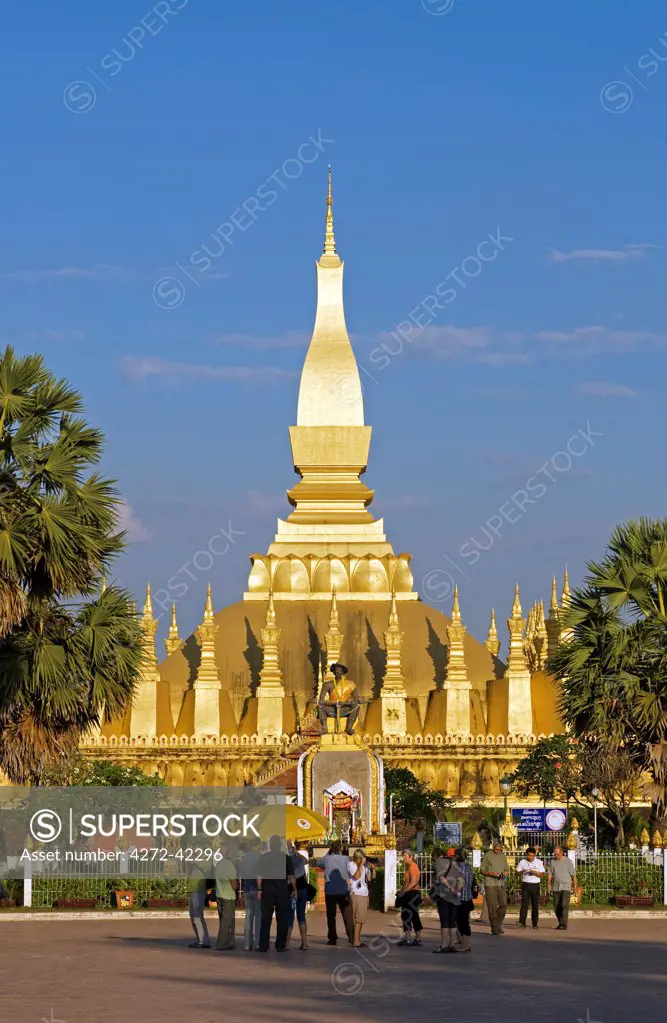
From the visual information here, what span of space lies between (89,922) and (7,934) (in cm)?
331

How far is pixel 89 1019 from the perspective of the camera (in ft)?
55.7

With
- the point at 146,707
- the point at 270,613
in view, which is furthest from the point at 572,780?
the point at 146,707

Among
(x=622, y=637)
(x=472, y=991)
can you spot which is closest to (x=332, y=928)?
(x=472, y=991)

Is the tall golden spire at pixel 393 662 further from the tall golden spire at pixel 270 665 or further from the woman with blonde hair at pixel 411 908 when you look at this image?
the woman with blonde hair at pixel 411 908

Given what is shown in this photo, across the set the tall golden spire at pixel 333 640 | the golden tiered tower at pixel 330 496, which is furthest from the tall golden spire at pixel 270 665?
the golden tiered tower at pixel 330 496

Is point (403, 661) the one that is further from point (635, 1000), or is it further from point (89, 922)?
Answer: point (635, 1000)

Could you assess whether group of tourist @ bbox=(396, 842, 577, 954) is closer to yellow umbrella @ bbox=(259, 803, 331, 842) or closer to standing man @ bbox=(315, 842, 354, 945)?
standing man @ bbox=(315, 842, 354, 945)

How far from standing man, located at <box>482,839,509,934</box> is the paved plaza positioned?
0.25m

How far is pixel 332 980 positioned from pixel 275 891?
3664 millimetres

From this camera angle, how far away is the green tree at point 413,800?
50938 millimetres

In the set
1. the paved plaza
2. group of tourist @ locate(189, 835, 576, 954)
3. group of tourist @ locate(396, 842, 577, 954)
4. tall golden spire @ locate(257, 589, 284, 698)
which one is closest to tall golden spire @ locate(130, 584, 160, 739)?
tall golden spire @ locate(257, 589, 284, 698)

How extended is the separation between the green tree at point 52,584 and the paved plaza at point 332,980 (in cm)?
424

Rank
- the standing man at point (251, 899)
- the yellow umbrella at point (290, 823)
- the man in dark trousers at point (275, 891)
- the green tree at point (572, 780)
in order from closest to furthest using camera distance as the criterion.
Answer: the man in dark trousers at point (275, 891)
the standing man at point (251, 899)
the yellow umbrella at point (290, 823)
the green tree at point (572, 780)

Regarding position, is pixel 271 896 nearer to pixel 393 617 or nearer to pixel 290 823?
pixel 290 823
